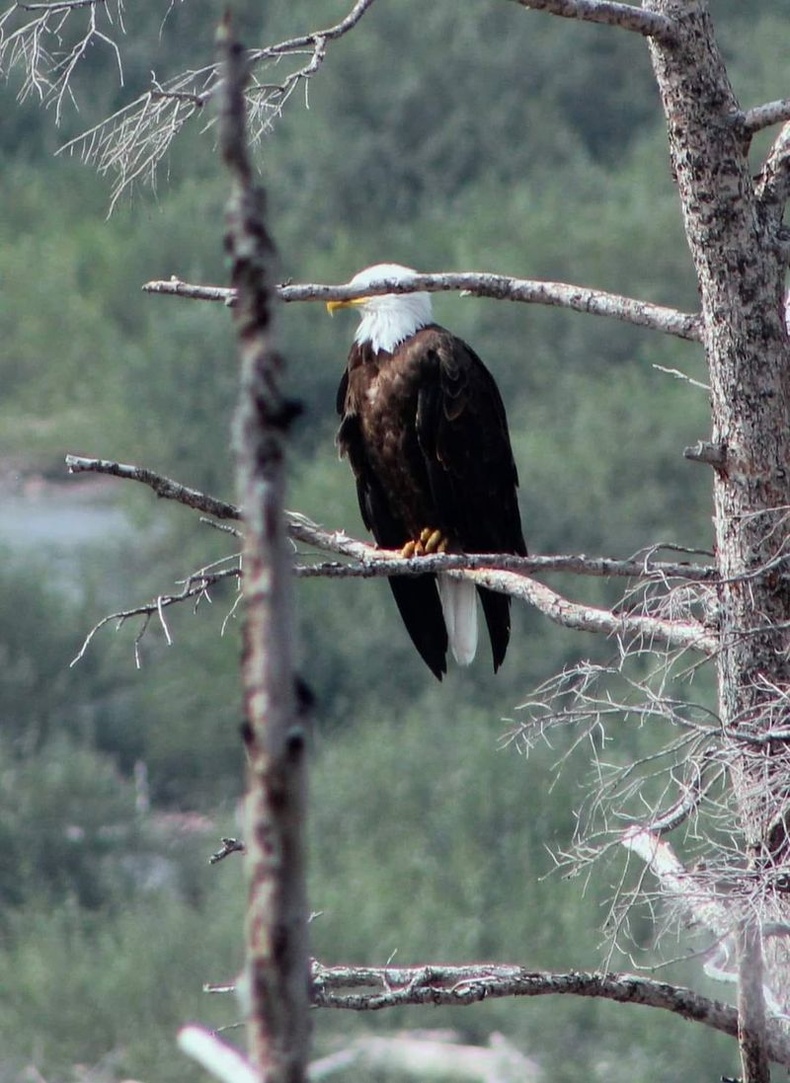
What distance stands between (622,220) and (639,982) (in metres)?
25.6

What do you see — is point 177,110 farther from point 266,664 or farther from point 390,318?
point 266,664

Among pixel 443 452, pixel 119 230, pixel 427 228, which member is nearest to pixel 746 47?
pixel 427 228

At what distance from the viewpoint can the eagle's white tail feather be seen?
493cm

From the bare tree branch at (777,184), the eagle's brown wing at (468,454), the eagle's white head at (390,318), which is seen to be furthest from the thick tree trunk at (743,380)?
the eagle's white head at (390,318)

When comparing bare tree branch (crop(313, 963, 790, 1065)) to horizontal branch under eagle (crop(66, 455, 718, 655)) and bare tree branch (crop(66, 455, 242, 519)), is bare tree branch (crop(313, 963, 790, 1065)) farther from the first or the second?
bare tree branch (crop(66, 455, 242, 519))

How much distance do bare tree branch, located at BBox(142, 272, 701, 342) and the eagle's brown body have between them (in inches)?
55.7

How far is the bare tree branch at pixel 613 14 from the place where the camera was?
2736 mm

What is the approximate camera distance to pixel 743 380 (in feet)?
9.60

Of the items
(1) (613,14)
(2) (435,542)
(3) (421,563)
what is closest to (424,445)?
(2) (435,542)

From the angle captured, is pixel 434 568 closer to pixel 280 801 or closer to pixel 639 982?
pixel 639 982

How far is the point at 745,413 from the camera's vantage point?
2.93 m

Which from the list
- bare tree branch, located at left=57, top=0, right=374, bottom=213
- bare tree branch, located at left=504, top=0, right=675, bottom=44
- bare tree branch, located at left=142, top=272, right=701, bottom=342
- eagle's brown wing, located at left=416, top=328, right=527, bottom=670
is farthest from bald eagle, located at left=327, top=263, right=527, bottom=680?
bare tree branch, located at left=504, top=0, right=675, bottom=44

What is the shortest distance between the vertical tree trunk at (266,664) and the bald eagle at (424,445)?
10.6 feet

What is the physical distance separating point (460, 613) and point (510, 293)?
2079 millimetres
